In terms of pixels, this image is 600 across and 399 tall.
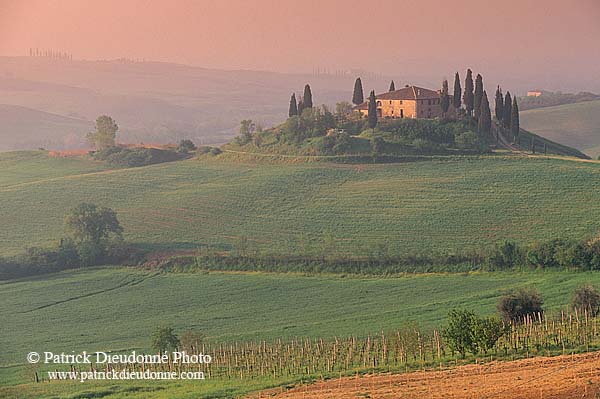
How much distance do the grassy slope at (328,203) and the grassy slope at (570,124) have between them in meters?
56.6

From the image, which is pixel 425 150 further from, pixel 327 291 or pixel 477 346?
pixel 477 346

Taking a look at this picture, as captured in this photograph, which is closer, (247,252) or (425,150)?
(247,252)

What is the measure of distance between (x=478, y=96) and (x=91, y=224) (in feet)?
116

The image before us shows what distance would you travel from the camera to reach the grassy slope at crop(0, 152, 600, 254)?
51.7 m

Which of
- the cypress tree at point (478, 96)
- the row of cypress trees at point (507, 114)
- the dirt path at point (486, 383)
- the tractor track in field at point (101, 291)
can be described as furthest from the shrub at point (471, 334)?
the row of cypress trees at point (507, 114)

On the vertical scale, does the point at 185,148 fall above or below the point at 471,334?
above

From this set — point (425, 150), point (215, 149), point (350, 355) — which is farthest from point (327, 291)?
Result: point (215, 149)

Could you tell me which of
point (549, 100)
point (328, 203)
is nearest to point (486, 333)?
point (328, 203)

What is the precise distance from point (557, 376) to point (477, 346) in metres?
4.86

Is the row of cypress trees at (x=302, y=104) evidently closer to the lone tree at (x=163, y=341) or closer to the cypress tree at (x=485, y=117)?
the cypress tree at (x=485, y=117)

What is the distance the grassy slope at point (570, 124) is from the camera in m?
122

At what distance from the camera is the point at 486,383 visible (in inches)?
909

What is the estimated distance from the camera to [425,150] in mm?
68500

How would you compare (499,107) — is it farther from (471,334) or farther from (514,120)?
(471,334)
